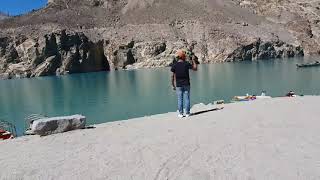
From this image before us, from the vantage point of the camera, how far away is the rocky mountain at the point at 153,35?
154 m

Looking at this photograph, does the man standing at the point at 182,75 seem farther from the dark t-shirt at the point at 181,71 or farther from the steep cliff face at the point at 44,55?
the steep cliff face at the point at 44,55

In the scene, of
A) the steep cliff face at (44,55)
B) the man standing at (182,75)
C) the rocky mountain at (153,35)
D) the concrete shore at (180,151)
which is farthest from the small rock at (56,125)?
the steep cliff face at (44,55)

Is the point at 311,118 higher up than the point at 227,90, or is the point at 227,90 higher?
the point at 311,118

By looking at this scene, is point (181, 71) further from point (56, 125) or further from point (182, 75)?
point (56, 125)

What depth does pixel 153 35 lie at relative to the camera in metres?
161

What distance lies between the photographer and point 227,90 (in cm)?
6281

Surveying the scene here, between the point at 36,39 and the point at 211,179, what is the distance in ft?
503

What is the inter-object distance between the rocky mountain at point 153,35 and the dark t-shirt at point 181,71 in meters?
134

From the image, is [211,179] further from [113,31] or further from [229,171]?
[113,31]

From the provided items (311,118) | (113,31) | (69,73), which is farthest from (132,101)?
(113,31)

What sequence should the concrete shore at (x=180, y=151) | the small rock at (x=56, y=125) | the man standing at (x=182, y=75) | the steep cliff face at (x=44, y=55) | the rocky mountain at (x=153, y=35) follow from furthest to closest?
the rocky mountain at (x=153, y=35) < the steep cliff face at (x=44, y=55) < the man standing at (x=182, y=75) < the small rock at (x=56, y=125) < the concrete shore at (x=180, y=151)

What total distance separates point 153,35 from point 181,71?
145m

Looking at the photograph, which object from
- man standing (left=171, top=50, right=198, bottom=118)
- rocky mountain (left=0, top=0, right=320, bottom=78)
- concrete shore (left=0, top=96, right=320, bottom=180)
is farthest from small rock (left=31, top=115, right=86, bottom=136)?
rocky mountain (left=0, top=0, right=320, bottom=78)

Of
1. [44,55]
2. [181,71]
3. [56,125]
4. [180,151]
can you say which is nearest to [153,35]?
[44,55]
